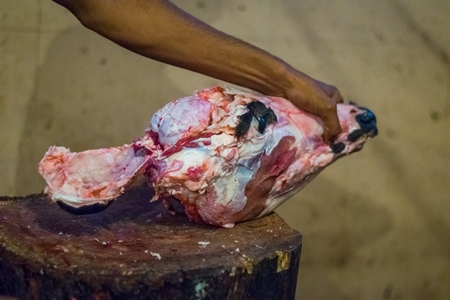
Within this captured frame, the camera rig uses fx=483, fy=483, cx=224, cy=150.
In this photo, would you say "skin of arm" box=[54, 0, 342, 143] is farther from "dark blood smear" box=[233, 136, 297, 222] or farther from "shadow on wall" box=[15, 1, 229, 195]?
"shadow on wall" box=[15, 1, 229, 195]

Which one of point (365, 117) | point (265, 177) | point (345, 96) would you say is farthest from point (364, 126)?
point (345, 96)

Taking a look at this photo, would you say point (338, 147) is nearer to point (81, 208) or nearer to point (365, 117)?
point (365, 117)

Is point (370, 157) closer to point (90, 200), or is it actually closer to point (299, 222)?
point (299, 222)

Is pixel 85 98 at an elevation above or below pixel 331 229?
above

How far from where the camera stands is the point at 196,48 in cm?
111

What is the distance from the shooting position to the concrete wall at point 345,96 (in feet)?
5.61

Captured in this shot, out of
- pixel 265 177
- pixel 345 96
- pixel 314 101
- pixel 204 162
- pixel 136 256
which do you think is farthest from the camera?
pixel 345 96

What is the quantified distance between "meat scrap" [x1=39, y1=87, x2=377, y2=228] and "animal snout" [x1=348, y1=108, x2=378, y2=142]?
0.19 metres

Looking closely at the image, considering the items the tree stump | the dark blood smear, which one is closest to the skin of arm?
the dark blood smear

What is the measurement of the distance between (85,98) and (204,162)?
93 cm

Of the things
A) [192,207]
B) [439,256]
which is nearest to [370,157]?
[439,256]

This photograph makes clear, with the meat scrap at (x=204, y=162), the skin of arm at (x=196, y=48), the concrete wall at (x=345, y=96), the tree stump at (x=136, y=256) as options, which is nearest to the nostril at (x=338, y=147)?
the skin of arm at (x=196, y=48)

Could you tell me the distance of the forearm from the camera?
3.36ft

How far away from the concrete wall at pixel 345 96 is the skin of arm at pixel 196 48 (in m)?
0.67
